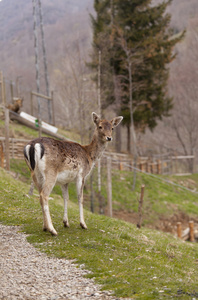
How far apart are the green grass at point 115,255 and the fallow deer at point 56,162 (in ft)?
1.70

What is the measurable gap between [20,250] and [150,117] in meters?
29.3

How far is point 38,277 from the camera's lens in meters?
6.53

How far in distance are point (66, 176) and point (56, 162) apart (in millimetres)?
533

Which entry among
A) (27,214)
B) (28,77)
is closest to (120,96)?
(27,214)

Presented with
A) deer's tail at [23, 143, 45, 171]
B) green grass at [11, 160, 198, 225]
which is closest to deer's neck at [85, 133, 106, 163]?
deer's tail at [23, 143, 45, 171]

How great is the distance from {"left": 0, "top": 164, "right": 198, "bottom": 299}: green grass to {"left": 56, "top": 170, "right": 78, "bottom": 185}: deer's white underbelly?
4.10 feet

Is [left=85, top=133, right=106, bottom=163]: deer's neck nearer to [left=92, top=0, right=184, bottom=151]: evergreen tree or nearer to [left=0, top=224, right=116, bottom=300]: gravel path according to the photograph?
[left=0, top=224, right=116, bottom=300]: gravel path

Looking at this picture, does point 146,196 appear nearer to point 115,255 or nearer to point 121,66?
point 121,66

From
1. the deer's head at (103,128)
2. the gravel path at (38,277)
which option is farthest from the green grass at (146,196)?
the gravel path at (38,277)

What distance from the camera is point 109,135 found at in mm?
10031

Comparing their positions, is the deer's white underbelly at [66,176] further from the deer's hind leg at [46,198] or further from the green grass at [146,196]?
the green grass at [146,196]

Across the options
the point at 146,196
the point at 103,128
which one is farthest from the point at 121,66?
the point at 103,128

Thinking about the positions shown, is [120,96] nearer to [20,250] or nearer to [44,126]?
[44,126]

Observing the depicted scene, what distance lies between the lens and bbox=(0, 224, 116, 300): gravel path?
228 inches
